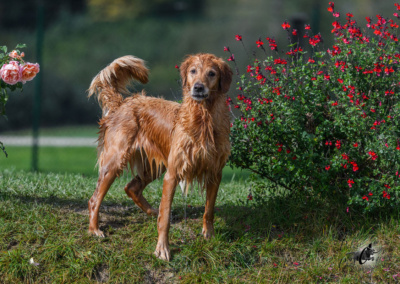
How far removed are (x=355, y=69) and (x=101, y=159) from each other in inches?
101

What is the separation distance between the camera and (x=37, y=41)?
923 centimetres

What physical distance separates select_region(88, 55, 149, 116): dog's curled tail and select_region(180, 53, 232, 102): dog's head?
106 centimetres

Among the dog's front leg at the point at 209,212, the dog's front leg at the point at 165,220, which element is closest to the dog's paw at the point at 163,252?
the dog's front leg at the point at 165,220

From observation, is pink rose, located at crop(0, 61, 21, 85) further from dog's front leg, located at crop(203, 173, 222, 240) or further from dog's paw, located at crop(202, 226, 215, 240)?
dog's paw, located at crop(202, 226, 215, 240)

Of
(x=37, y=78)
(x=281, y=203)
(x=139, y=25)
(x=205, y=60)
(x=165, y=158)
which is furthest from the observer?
(x=139, y=25)

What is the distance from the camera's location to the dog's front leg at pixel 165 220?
4.95 meters

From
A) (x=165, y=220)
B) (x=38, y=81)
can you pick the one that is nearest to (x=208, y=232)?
(x=165, y=220)

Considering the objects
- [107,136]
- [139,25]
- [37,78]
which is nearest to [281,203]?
Result: [107,136]

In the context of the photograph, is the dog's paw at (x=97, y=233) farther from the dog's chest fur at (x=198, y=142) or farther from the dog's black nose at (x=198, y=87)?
the dog's black nose at (x=198, y=87)

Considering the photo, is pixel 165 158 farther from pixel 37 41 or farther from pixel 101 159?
pixel 37 41

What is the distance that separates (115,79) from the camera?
596cm

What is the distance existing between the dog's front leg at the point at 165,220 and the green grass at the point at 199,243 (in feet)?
0.25

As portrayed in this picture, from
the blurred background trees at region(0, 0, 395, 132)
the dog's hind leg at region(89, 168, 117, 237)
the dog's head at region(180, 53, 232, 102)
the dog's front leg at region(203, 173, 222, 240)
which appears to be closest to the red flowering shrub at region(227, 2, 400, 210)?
the dog's front leg at region(203, 173, 222, 240)

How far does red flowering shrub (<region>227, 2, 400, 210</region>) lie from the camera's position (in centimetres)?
520
